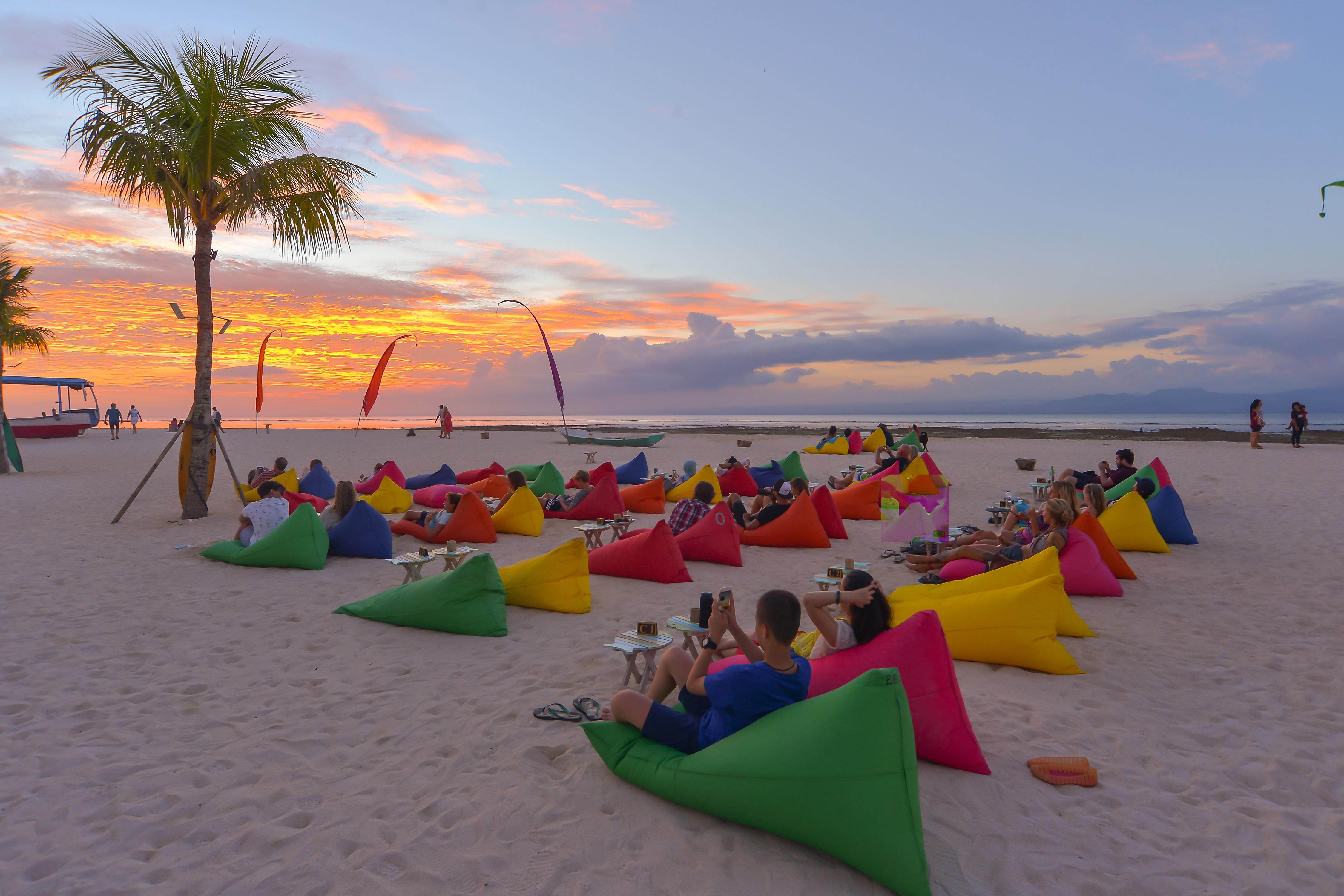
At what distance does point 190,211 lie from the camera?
10312 millimetres

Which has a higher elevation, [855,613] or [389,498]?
[855,613]

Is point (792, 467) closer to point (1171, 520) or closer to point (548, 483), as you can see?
point (548, 483)

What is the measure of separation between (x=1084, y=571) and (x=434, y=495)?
33.0 feet

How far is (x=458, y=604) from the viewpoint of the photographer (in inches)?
216

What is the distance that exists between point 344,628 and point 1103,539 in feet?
25.1

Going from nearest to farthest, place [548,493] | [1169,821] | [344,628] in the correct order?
[1169,821] → [344,628] → [548,493]

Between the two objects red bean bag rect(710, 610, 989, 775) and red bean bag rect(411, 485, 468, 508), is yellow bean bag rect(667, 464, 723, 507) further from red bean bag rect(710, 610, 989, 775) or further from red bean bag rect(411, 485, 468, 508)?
red bean bag rect(710, 610, 989, 775)

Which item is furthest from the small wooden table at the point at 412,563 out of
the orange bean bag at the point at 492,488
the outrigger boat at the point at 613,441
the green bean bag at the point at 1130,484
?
the outrigger boat at the point at 613,441

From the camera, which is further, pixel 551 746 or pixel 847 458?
pixel 847 458

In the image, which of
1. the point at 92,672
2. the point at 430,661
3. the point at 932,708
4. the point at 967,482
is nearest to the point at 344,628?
the point at 430,661

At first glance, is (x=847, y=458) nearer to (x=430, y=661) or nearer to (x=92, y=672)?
(x=430, y=661)

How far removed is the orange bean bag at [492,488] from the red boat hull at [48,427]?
34.0 metres

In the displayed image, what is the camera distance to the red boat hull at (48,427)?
32625mm

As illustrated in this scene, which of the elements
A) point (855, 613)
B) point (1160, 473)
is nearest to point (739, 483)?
point (1160, 473)
